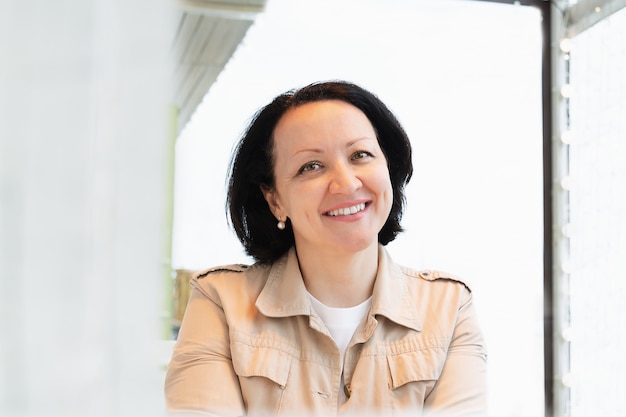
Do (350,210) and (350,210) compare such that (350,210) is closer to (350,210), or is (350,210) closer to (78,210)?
(350,210)

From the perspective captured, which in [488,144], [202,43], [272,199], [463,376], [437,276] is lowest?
[463,376]

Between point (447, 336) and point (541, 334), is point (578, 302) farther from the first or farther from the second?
point (447, 336)

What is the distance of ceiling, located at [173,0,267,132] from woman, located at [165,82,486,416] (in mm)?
544

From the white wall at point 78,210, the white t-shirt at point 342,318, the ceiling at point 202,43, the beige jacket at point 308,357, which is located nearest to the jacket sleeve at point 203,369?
the beige jacket at point 308,357

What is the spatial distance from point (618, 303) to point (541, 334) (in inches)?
16.9

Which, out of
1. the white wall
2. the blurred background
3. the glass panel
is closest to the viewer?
the white wall

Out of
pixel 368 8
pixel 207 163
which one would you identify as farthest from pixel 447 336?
pixel 368 8

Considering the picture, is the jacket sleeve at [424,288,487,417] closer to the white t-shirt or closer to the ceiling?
the white t-shirt

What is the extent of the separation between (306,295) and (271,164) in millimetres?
189

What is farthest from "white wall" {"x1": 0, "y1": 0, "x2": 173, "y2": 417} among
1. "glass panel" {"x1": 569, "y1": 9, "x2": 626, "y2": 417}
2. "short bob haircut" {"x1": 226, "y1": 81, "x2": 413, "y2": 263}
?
"glass panel" {"x1": 569, "y1": 9, "x2": 626, "y2": 417}

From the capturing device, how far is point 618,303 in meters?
1.15

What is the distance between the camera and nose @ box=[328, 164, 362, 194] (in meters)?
0.76

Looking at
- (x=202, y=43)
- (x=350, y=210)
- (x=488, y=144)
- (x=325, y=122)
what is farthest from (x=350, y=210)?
(x=488, y=144)

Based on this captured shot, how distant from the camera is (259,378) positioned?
732mm
